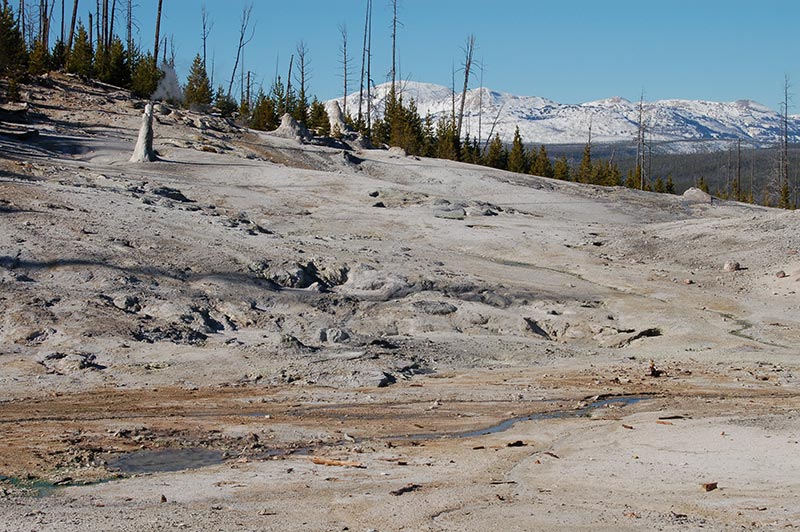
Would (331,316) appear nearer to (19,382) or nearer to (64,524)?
(19,382)

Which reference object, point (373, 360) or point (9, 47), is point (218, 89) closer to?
point (9, 47)

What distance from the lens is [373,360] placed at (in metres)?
14.1

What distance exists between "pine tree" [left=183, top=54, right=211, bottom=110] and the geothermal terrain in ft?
64.1

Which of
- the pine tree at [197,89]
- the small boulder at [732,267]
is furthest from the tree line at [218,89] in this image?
the small boulder at [732,267]

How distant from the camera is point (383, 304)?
689 inches

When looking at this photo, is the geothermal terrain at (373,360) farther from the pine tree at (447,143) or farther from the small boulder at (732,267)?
the pine tree at (447,143)

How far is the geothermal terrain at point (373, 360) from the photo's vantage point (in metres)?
7.64

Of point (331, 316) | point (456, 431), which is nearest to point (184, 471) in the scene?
point (456, 431)

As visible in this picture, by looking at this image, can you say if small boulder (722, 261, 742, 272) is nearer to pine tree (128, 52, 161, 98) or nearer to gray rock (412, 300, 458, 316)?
gray rock (412, 300, 458, 316)

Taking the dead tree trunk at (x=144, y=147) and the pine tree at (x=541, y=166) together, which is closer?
the dead tree trunk at (x=144, y=147)

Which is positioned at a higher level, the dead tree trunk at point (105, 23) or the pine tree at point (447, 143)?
the dead tree trunk at point (105, 23)

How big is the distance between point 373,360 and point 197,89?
127 feet

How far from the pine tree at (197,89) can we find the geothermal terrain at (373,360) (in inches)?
769

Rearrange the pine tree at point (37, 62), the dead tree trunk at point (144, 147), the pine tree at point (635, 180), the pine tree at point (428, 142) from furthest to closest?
the pine tree at point (635, 180)
the pine tree at point (428, 142)
the pine tree at point (37, 62)
the dead tree trunk at point (144, 147)
